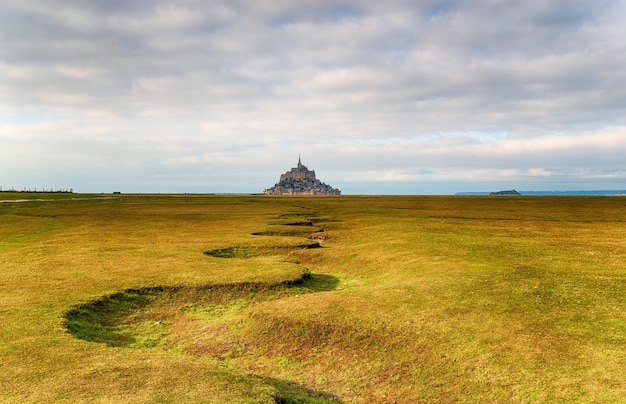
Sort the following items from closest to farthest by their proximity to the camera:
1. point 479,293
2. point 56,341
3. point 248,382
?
point 248,382 → point 56,341 → point 479,293

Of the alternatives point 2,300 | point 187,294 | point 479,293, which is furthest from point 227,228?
point 479,293

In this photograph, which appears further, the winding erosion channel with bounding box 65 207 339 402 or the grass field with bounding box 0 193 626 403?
the winding erosion channel with bounding box 65 207 339 402

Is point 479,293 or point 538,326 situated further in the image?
point 479,293

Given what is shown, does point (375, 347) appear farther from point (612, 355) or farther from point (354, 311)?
point (612, 355)

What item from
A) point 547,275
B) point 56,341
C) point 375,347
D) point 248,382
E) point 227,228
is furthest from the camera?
point 227,228

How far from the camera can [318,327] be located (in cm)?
1778

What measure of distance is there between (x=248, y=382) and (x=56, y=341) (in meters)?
7.30

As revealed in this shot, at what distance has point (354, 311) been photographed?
18.9 meters

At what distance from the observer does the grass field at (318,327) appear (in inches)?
480

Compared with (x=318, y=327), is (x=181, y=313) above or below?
below

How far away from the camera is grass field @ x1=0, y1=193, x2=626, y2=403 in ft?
40.0

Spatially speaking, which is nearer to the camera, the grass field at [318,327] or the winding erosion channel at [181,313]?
the grass field at [318,327]

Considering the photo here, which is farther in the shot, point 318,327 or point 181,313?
point 181,313

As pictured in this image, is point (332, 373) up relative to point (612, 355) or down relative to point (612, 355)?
down
